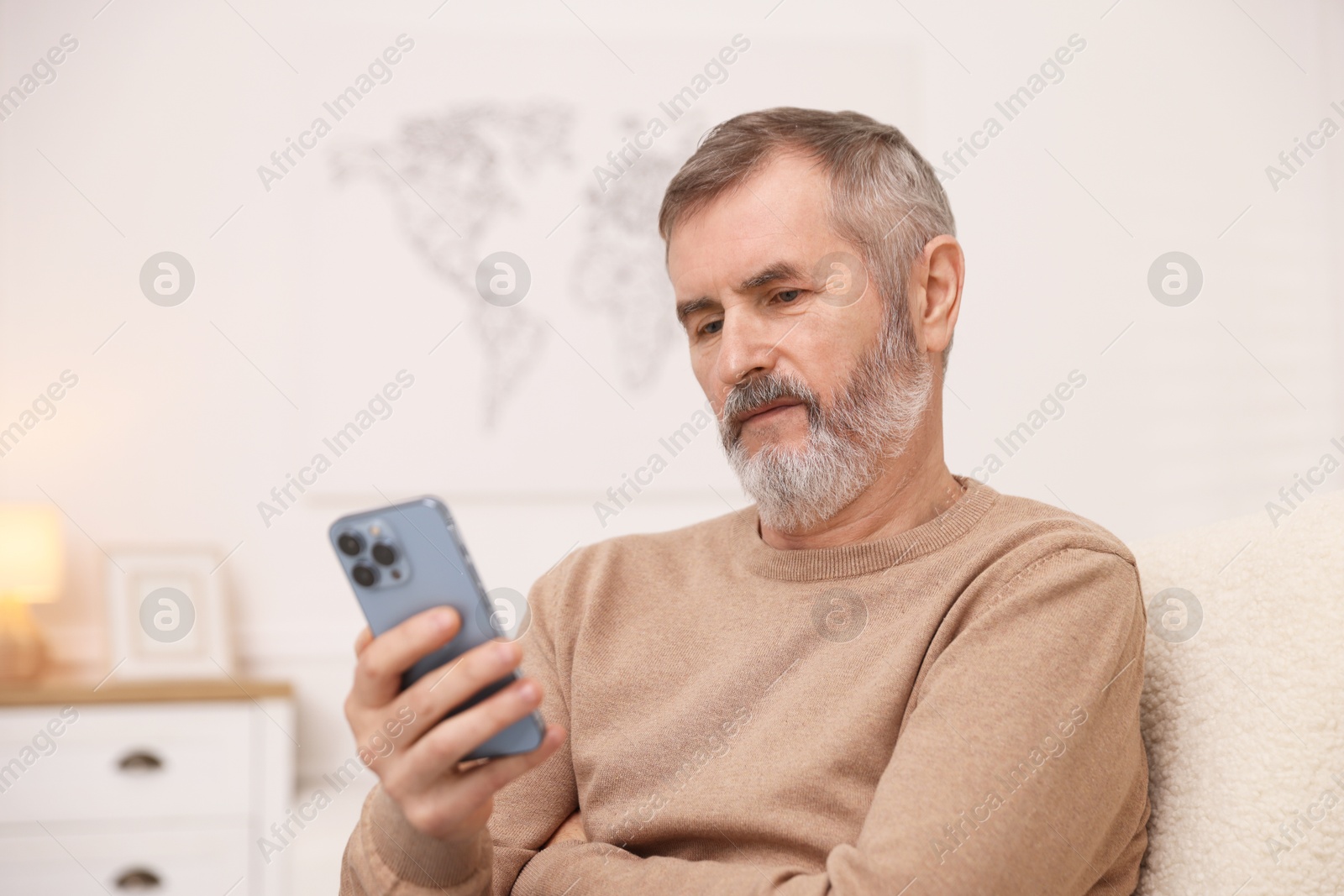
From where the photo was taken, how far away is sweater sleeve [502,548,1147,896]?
0.77 meters

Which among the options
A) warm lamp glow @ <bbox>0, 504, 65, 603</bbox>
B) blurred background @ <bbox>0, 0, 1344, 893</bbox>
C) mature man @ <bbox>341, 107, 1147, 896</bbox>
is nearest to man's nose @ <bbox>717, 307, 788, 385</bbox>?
mature man @ <bbox>341, 107, 1147, 896</bbox>

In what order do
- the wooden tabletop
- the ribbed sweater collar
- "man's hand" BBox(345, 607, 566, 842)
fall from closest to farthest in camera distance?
"man's hand" BBox(345, 607, 566, 842), the ribbed sweater collar, the wooden tabletop

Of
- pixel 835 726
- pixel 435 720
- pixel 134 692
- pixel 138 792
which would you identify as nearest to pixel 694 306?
pixel 835 726

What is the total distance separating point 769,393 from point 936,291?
11.1 inches

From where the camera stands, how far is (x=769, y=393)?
1.20 m

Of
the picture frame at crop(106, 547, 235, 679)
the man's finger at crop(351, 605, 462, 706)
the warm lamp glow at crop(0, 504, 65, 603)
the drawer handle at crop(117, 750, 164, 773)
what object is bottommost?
the drawer handle at crop(117, 750, 164, 773)

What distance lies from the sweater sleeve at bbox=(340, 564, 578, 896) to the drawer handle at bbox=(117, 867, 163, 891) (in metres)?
1.48

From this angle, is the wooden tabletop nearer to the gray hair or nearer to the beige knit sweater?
the beige knit sweater

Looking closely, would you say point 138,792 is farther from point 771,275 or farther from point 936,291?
point 936,291

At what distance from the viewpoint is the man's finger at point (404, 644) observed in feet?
2.48

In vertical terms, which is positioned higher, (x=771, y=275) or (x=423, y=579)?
(x=771, y=275)

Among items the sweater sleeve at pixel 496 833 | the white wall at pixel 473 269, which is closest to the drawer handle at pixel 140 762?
the white wall at pixel 473 269

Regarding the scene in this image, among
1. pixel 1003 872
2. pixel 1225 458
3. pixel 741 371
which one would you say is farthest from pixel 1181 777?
pixel 1225 458

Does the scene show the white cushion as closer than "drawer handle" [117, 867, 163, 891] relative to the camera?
Yes
